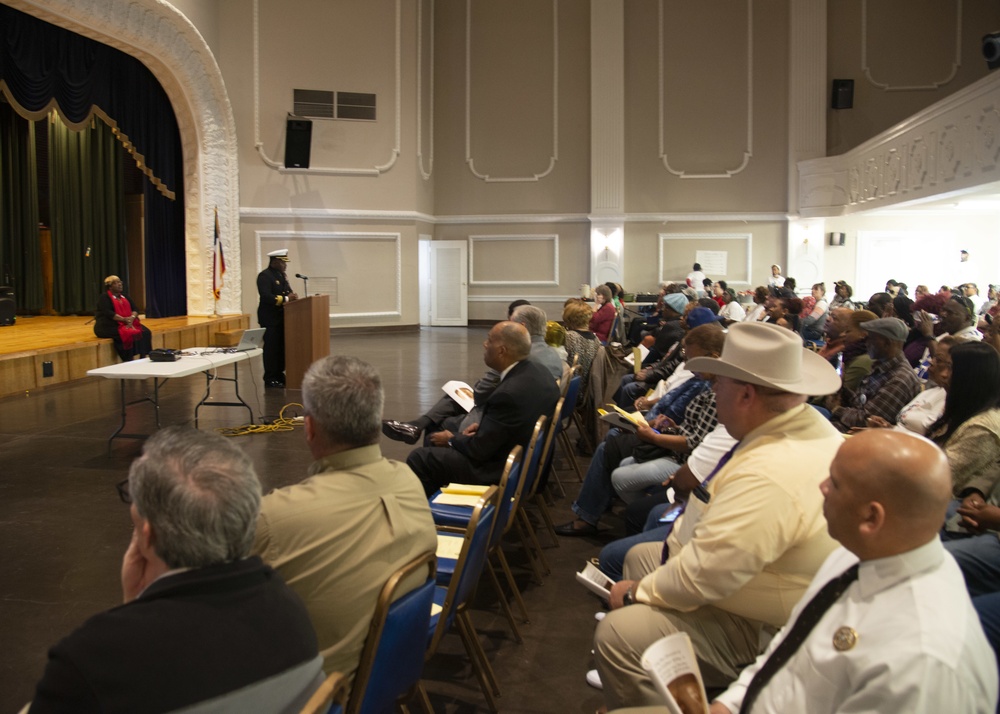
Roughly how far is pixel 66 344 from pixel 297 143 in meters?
6.55

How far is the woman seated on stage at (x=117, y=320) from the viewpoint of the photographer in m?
9.27

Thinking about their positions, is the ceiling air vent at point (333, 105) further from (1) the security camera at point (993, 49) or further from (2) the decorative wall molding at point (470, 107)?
(1) the security camera at point (993, 49)

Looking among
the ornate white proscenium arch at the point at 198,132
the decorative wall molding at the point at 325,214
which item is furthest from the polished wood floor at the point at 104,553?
the decorative wall molding at the point at 325,214

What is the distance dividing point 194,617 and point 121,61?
42.1 ft

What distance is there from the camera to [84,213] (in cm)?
1526

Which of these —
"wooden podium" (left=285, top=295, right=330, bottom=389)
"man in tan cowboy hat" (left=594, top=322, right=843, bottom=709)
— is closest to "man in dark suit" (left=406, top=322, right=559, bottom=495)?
"man in tan cowboy hat" (left=594, top=322, right=843, bottom=709)

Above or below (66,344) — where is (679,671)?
below

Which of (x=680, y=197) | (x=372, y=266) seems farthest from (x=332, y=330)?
(x=680, y=197)

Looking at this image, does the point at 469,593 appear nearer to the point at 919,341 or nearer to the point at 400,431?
the point at 400,431

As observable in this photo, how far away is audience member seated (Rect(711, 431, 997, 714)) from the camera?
1.23 metres

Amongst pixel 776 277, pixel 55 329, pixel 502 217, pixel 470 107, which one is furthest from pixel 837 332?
pixel 470 107

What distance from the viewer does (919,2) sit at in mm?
16641

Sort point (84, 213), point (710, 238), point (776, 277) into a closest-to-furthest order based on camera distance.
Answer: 1. point (84, 213)
2. point (776, 277)
3. point (710, 238)

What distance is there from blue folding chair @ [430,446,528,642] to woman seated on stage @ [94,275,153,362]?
23.5ft
